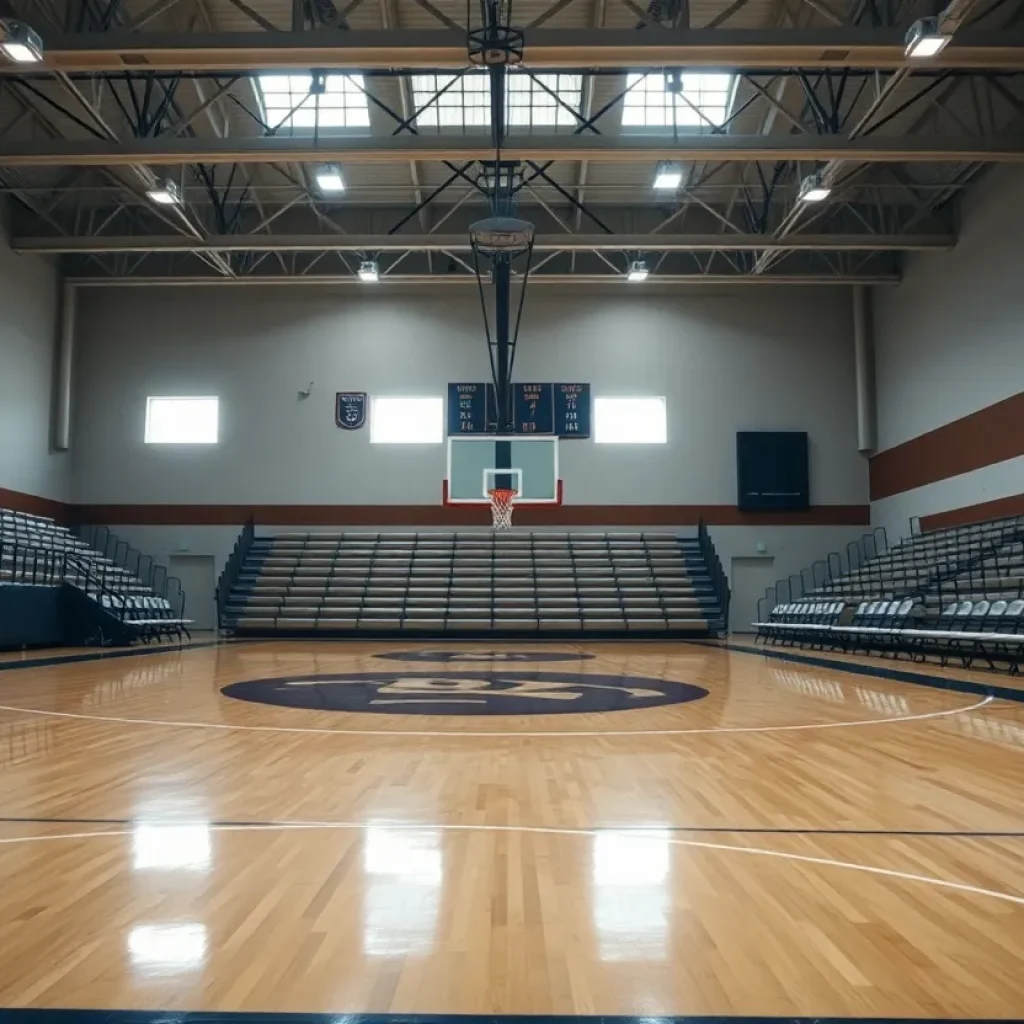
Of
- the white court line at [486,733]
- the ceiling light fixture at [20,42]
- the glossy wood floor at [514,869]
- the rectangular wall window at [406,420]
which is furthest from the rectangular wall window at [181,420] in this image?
the glossy wood floor at [514,869]

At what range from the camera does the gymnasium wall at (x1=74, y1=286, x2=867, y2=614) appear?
18.9 meters

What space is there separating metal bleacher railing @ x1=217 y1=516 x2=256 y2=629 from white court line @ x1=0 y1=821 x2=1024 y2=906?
47.6 ft

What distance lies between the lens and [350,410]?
1900cm

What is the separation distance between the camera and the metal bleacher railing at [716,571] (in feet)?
56.7

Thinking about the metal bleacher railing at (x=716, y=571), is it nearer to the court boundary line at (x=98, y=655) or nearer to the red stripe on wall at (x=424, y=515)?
the red stripe on wall at (x=424, y=515)

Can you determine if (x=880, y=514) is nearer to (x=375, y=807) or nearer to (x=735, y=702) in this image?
(x=735, y=702)

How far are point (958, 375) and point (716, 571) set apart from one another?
558 cm

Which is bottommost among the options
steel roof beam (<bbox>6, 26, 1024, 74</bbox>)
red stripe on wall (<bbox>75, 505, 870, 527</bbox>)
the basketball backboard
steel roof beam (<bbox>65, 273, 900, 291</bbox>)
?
red stripe on wall (<bbox>75, 505, 870, 527</bbox>)

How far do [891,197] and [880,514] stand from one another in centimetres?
615

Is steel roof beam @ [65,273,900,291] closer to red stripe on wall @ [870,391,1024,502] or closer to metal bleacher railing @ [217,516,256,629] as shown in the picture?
red stripe on wall @ [870,391,1024,502]

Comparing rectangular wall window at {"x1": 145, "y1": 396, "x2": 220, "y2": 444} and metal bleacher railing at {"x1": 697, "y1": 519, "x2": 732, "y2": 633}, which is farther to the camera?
rectangular wall window at {"x1": 145, "y1": 396, "x2": 220, "y2": 444}

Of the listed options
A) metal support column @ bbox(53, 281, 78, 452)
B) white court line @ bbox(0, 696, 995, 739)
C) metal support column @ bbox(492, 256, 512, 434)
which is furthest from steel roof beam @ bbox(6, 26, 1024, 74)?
metal support column @ bbox(53, 281, 78, 452)

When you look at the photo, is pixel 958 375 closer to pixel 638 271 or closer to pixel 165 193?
pixel 638 271

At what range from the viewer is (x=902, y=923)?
2316mm
